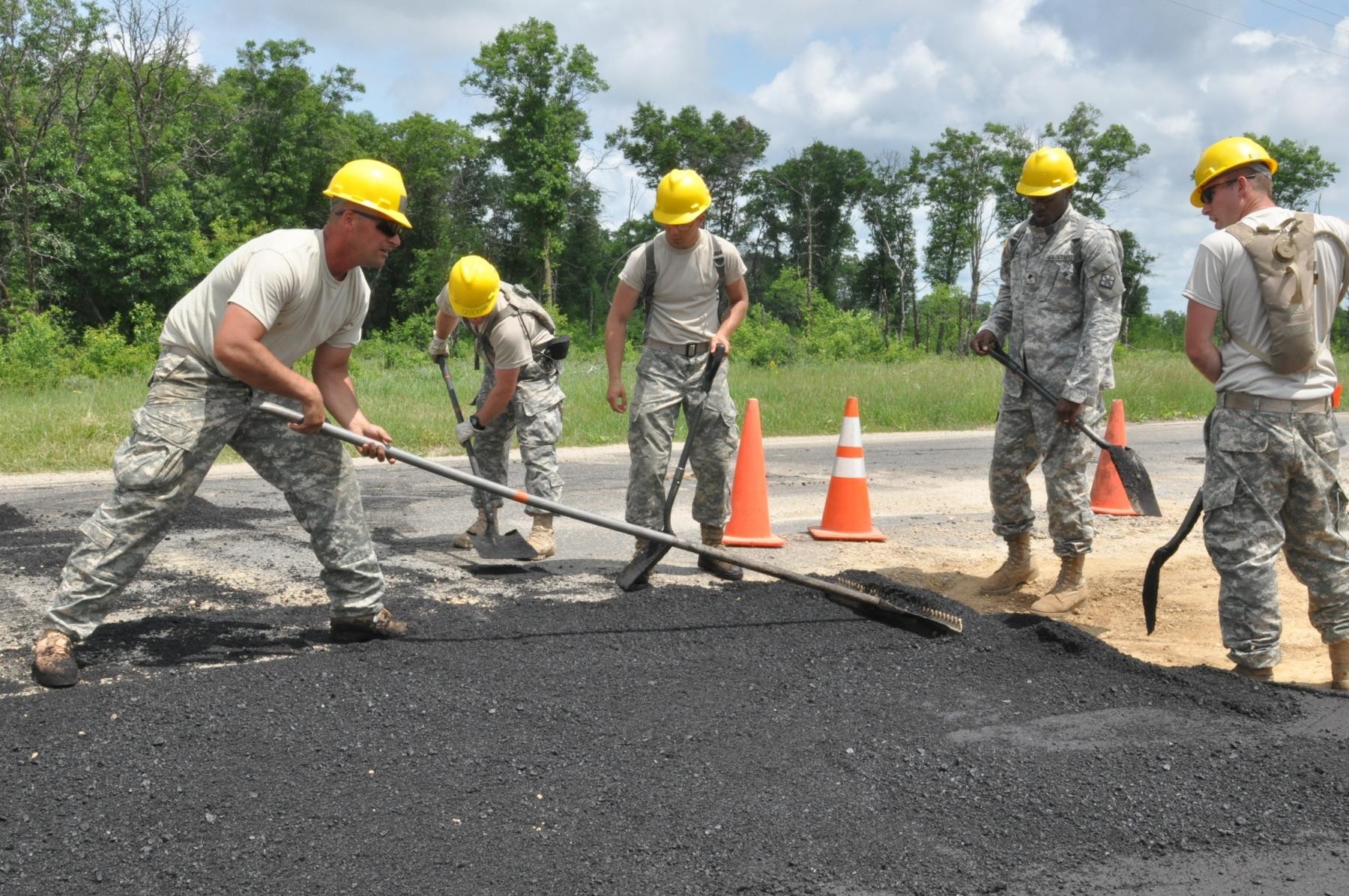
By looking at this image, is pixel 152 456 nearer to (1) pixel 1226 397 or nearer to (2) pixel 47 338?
(1) pixel 1226 397

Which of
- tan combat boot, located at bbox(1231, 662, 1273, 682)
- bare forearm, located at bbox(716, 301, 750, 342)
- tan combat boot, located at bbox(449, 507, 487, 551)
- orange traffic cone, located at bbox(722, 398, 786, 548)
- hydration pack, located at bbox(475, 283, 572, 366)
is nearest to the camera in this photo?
tan combat boot, located at bbox(1231, 662, 1273, 682)

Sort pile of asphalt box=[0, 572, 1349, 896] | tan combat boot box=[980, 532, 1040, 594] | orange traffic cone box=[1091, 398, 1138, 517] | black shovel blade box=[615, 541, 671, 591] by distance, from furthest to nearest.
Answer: orange traffic cone box=[1091, 398, 1138, 517]
tan combat boot box=[980, 532, 1040, 594]
black shovel blade box=[615, 541, 671, 591]
pile of asphalt box=[0, 572, 1349, 896]

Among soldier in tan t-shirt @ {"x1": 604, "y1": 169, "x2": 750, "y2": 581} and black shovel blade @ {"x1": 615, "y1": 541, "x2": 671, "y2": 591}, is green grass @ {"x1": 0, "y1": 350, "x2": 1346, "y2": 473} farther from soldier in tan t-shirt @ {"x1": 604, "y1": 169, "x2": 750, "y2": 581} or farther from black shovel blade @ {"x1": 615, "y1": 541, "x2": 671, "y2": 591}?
black shovel blade @ {"x1": 615, "y1": 541, "x2": 671, "y2": 591}

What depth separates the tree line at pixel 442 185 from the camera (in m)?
30.2

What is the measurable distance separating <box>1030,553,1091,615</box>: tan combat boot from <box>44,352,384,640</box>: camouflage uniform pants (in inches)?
123

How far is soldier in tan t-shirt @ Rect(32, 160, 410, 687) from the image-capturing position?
149 inches

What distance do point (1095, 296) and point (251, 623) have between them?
3.88 metres

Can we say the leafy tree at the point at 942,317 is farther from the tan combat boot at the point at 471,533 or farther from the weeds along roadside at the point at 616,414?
the tan combat boot at the point at 471,533

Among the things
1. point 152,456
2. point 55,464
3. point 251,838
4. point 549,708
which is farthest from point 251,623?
point 55,464

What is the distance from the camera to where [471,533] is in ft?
21.6

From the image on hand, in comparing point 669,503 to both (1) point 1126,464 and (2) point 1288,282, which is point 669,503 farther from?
(2) point 1288,282

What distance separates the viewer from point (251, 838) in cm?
277

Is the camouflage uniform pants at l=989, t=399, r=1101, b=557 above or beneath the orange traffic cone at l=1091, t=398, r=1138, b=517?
above

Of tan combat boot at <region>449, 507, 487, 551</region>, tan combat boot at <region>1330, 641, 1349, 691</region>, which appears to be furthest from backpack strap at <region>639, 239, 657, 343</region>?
tan combat boot at <region>1330, 641, 1349, 691</region>
